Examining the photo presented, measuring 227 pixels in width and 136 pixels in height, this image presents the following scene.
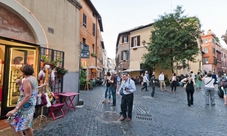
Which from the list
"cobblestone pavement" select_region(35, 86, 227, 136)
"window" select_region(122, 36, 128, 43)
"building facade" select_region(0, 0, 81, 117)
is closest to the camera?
"cobblestone pavement" select_region(35, 86, 227, 136)

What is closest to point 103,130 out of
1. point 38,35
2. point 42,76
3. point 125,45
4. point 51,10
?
point 42,76

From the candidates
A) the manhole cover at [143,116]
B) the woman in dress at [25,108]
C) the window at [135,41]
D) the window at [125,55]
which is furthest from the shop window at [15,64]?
the window at [125,55]

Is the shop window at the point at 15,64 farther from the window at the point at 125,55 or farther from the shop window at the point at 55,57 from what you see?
the window at the point at 125,55

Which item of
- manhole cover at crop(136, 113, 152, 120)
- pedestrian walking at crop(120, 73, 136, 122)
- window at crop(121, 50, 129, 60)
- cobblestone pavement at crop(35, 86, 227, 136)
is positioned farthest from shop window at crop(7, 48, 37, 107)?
window at crop(121, 50, 129, 60)

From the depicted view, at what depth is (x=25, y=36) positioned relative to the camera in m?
4.61

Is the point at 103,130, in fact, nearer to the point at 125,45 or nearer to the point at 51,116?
the point at 51,116

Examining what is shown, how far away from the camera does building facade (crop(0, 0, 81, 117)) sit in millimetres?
4211

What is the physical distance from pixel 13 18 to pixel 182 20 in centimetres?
1786

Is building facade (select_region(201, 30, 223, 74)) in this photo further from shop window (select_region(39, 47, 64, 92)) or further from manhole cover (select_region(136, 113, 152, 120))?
shop window (select_region(39, 47, 64, 92))

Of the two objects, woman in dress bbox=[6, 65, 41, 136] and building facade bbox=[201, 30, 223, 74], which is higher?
building facade bbox=[201, 30, 223, 74]

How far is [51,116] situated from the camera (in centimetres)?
489

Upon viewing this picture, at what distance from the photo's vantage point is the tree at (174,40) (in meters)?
16.1

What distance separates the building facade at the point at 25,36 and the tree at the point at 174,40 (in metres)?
13.7

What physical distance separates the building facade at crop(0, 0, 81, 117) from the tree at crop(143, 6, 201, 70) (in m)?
13.7
